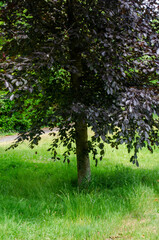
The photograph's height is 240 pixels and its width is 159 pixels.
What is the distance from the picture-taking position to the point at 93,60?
3.34 metres

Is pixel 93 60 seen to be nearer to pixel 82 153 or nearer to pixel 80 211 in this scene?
pixel 82 153

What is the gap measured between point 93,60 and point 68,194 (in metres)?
1.85

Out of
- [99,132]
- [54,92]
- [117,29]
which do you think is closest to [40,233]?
[99,132]

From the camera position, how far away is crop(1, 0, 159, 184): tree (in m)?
3.18

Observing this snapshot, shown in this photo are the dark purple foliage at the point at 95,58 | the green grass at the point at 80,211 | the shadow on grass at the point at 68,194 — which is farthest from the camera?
the shadow on grass at the point at 68,194

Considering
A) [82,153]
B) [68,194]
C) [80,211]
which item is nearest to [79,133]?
[82,153]

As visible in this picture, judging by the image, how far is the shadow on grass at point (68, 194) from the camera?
344 centimetres

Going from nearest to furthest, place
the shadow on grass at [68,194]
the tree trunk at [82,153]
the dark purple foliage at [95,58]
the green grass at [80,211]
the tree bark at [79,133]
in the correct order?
the green grass at [80,211] → the dark purple foliage at [95,58] → the shadow on grass at [68,194] → the tree bark at [79,133] → the tree trunk at [82,153]

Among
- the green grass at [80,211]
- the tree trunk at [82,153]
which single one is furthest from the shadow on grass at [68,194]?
the tree trunk at [82,153]

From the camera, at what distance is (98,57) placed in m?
3.42

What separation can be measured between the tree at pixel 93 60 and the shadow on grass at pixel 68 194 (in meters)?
0.67

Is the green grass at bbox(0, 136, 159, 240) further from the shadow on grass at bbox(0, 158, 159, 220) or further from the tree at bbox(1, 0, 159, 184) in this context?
the tree at bbox(1, 0, 159, 184)

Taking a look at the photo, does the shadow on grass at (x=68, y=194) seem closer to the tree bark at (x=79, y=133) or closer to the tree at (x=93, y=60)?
the tree bark at (x=79, y=133)

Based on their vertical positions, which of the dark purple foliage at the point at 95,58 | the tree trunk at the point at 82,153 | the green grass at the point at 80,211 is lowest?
the green grass at the point at 80,211
